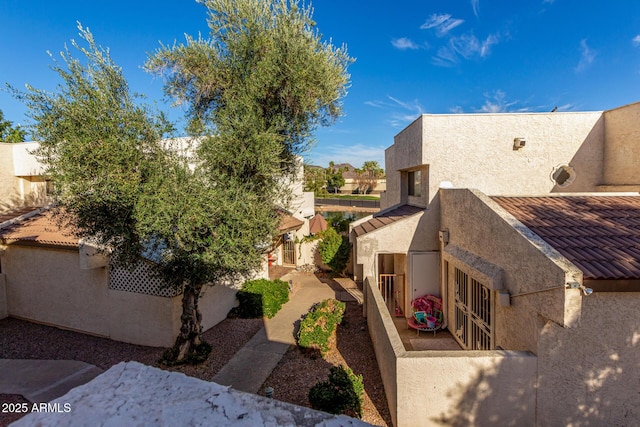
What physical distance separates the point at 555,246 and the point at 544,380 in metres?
2.45

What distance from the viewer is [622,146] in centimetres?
1035

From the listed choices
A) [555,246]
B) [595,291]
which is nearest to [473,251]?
[555,246]

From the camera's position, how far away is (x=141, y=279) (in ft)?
30.7

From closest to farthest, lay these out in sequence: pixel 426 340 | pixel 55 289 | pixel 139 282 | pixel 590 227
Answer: pixel 590 227 → pixel 139 282 → pixel 426 340 → pixel 55 289

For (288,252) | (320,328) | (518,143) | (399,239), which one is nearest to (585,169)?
(518,143)

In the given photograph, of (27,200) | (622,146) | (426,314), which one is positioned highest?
(622,146)

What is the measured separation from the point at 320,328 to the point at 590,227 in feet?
23.4

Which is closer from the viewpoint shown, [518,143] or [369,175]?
[518,143]

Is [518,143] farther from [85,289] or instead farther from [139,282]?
[85,289]

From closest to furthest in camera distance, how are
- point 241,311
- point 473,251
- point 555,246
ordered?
point 555,246, point 473,251, point 241,311

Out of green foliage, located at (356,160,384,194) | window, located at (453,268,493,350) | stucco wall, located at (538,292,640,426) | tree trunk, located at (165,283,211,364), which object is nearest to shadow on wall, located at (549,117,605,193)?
Answer: window, located at (453,268,493,350)

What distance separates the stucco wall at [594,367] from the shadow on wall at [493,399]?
1.04 feet

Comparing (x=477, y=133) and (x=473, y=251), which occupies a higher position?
(x=477, y=133)

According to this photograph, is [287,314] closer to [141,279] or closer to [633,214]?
[141,279]
